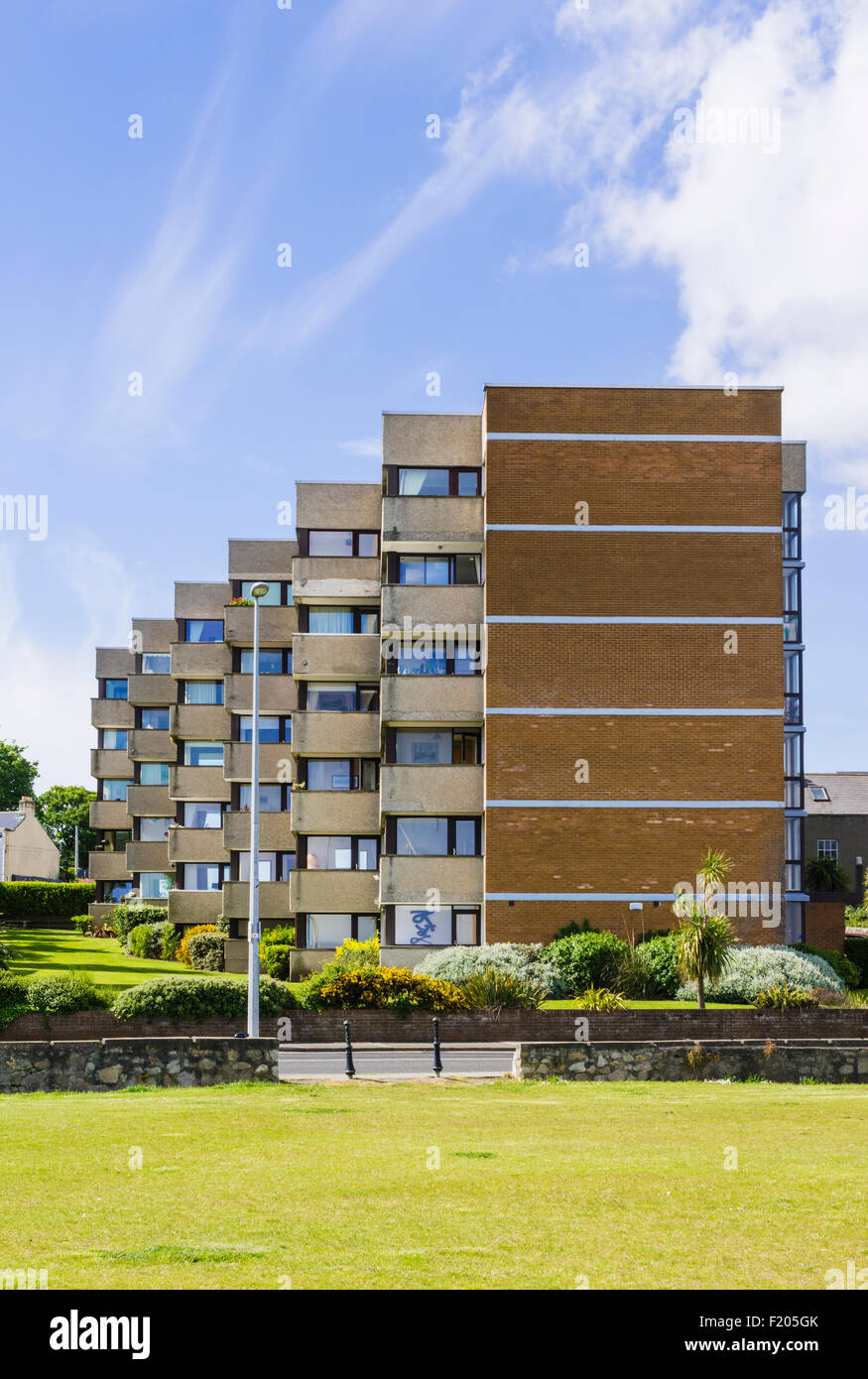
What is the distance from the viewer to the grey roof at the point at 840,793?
77125 millimetres

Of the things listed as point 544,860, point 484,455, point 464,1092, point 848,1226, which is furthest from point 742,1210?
point 484,455

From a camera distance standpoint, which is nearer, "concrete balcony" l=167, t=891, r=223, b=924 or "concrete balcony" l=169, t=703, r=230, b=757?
"concrete balcony" l=167, t=891, r=223, b=924

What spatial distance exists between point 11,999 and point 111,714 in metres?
41.2

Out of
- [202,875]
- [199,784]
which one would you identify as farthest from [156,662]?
[202,875]

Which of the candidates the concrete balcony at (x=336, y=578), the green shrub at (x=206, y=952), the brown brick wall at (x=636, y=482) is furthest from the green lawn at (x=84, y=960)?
the brown brick wall at (x=636, y=482)

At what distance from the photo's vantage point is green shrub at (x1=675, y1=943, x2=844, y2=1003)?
3362cm

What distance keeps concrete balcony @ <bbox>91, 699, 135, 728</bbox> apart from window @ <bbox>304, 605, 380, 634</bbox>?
25.4m

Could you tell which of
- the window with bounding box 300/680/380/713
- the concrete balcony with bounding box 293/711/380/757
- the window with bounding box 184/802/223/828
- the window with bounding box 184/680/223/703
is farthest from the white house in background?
the concrete balcony with bounding box 293/711/380/757

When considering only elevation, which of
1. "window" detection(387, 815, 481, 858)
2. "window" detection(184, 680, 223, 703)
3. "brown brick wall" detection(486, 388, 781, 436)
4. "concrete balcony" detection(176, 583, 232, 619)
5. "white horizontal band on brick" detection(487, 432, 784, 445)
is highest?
"brown brick wall" detection(486, 388, 781, 436)

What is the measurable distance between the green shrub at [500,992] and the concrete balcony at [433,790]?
26.4ft

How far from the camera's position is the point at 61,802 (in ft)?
427

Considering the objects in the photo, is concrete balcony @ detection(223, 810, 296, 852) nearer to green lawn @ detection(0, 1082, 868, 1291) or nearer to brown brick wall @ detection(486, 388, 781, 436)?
brown brick wall @ detection(486, 388, 781, 436)

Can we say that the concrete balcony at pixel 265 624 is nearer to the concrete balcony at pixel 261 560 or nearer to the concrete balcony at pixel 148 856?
the concrete balcony at pixel 261 560

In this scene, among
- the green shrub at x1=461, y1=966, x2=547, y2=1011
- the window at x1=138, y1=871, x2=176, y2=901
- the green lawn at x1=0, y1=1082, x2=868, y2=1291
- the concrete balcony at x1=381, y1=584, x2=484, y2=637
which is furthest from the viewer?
the window at x1=138, y1=871, x2=176, y2=901
